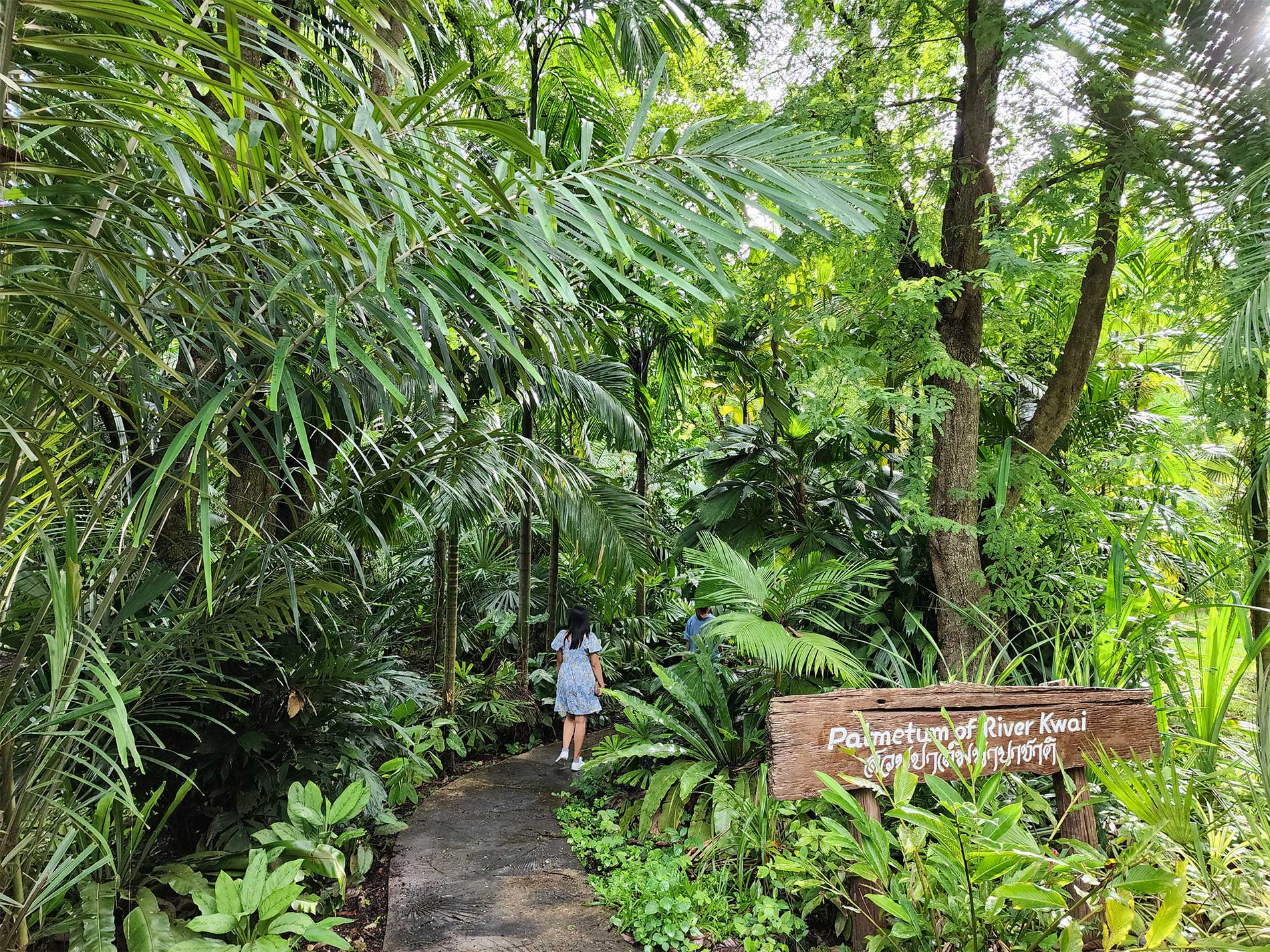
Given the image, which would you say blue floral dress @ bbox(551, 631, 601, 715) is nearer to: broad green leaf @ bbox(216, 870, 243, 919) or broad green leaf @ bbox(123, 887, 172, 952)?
broad green leaf @ bbox(216, 870, 243, 919)

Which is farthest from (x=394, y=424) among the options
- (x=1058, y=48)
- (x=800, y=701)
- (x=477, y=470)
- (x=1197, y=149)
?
(x=1197, y=149)

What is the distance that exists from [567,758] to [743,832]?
7.29 feet

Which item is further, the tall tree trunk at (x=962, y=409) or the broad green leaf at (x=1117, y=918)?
the tall tree trunk at (x=962, y=409)

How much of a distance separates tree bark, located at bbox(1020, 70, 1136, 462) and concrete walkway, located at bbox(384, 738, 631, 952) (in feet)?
10.1

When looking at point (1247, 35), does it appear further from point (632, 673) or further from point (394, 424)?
Result: point (632, 673)

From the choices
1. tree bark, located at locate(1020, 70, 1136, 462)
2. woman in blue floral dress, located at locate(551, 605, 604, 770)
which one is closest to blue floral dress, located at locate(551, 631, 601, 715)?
woman in blue floral dress, located at locate(551, 605, 604, 770)

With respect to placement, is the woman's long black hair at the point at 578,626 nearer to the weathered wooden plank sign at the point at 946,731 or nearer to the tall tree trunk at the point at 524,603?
the tall tree trunk at the point at 524,603

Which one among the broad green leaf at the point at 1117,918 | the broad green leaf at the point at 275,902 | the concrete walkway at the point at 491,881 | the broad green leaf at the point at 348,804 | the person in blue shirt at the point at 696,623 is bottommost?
the concrete walkway at the point at 491,881

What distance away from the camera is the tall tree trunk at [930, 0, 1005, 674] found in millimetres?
3236

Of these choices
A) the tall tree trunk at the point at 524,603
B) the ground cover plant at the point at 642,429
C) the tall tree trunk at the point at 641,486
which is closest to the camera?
the ground cover plant at the point at 642,429

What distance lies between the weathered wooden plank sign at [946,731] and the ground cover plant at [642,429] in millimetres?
127

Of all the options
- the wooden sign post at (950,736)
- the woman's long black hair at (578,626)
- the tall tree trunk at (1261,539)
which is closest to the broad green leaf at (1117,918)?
the wooden sign post at (950,736)

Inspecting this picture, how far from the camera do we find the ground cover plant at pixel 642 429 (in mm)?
1161

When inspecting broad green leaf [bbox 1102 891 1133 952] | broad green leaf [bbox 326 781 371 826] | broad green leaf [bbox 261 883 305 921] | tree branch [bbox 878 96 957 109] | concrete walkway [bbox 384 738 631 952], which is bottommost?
concrete walkway [bbox 384 738 631 952]
